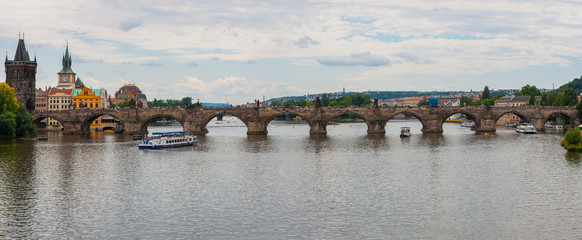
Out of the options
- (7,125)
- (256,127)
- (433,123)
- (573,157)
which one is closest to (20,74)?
(7,125)

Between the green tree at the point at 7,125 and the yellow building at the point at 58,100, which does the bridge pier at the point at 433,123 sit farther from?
the yellow building at the point at 58,100

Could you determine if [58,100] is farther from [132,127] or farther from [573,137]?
[573,137]

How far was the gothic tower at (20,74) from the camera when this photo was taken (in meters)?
137

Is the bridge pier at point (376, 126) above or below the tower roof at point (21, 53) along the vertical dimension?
below

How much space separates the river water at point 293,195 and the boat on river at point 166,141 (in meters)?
9.81

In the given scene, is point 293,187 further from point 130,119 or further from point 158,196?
point 130,119

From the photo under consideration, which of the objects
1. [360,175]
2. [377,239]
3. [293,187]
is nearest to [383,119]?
[360,175]

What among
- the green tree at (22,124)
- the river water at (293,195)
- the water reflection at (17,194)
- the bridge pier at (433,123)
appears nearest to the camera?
the river water at (293,195)

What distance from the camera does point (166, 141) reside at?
85875 millimetres

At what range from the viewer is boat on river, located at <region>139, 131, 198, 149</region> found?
82875mm

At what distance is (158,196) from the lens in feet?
139

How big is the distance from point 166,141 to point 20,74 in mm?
70985

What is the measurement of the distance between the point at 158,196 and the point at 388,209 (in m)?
16.9

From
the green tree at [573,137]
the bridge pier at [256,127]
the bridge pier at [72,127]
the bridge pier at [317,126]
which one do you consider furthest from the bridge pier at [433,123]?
the bridge pier at [72,127]
